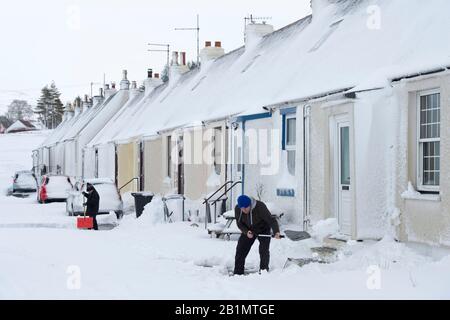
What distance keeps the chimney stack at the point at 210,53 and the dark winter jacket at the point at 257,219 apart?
21.4m

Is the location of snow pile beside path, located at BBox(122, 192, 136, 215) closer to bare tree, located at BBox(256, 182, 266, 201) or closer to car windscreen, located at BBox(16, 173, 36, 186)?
bare tree, located at BBox(256, 182, 266, 201)

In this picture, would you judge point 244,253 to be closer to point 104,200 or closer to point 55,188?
point 104,200

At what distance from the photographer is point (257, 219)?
39.7 ft

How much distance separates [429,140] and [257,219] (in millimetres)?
3109

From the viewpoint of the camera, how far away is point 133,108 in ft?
139

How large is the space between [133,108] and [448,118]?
1258 inches

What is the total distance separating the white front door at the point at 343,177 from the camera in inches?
572

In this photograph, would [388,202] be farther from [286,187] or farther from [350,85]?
[286,187]

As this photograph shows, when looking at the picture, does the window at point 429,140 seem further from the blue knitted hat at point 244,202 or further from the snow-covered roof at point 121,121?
the snow-covered roof at point 121,121

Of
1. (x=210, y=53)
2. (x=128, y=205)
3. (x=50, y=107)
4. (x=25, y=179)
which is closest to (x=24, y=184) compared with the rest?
(x=25, y=179)

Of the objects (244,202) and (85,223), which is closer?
(244,202)

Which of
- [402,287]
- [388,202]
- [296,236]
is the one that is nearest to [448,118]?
[388,202]

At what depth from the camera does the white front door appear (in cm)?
1454

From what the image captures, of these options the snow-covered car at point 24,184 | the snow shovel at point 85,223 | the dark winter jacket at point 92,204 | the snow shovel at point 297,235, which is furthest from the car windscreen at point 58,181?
the snow shovel at point 297,235
